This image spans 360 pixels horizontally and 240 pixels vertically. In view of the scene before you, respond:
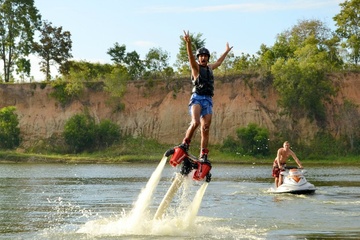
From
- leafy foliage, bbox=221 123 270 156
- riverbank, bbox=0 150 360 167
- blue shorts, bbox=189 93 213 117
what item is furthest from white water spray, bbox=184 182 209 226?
leafy foliage, bbox=221 123 270 156

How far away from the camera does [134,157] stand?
244ft

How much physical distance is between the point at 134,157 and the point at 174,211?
51744 millimetres

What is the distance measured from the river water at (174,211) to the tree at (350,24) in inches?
1692

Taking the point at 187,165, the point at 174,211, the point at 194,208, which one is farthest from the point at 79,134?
the point at 187,165

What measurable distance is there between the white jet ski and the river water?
0.42 meters

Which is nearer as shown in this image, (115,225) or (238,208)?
(115,225)

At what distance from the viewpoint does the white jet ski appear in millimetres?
33188

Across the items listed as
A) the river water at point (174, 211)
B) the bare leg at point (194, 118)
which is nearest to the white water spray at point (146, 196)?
the river water at point (174, 211)

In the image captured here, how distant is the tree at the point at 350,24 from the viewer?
83.2 meters

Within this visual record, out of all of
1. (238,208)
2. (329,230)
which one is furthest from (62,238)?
(238,208)

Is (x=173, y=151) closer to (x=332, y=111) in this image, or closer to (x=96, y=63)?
(x=332, y=111)

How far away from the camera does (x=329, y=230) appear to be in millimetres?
21125

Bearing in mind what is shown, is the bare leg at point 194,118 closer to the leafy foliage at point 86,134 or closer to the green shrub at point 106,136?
the leafy foliage at point 86,134

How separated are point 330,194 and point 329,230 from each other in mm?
12755
